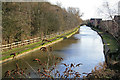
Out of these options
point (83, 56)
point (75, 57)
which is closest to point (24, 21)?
point (75, 57)

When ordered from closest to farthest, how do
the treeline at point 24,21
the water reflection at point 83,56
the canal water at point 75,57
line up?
the canal water at point 75,57, the water reflection at point 83,56, the treeline at point 24,21

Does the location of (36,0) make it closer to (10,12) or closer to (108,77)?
(10,12)

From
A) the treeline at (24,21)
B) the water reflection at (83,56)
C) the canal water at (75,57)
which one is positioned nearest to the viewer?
the canal water at (75,57)

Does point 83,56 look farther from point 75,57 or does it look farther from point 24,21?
point 24,21

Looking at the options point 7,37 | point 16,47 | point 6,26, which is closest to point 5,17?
point 6,26

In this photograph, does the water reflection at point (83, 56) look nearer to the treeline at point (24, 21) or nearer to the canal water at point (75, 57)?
the canal water at point (75, 57)

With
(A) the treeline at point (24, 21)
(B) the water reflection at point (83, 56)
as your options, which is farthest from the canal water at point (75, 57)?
(A) the treeline at point (24, 21)

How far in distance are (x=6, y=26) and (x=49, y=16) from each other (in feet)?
52.7

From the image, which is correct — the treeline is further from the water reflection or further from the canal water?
the water reflection

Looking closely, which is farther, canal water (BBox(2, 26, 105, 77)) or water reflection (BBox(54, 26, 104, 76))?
water reflection (BBox(54, 26, 104, 76))

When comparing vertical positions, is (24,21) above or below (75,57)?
above

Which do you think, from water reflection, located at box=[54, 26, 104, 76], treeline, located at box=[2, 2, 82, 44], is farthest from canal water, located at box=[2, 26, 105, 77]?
treeline, located at box=[2, 2, 82, 44]

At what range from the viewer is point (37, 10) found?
98.7 feet

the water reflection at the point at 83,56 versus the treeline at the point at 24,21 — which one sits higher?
the treeline at the point at 24,21
